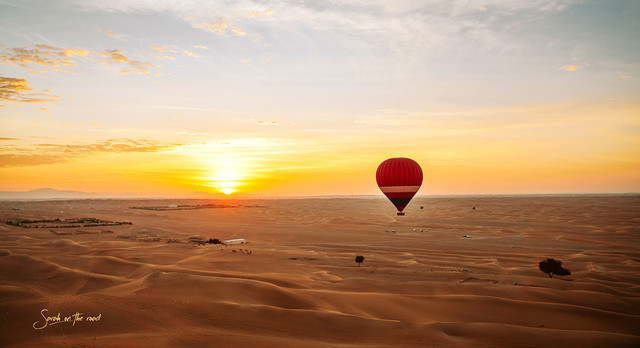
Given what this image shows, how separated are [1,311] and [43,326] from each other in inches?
79.8

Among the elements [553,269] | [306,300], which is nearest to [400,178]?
[553,269]

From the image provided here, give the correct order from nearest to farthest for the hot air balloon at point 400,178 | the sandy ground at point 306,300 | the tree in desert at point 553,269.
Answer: the sandy ground at point 306,300, the tree in desert at point 553,269, the hot air balloon at point 400,178

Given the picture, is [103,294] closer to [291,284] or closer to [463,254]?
[291,284]

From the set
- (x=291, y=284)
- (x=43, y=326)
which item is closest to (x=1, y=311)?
(x=43, y=326)

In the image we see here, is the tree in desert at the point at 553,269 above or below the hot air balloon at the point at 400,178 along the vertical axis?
below

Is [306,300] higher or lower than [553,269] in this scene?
lower

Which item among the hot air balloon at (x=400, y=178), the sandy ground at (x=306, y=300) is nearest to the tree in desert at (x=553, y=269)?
the sandy ground at (x=306, y=300)

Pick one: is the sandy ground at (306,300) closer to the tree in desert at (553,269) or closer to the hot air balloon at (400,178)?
the tree in desert at (553,269)

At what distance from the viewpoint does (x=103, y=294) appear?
12.0 metres

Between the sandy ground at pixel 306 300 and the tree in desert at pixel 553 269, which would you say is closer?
the sandy ground at pixel 306 300

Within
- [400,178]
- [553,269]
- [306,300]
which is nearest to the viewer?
[306,300]

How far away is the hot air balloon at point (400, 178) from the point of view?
34938 mm

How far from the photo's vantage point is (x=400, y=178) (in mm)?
35031

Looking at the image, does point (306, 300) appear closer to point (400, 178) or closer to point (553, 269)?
point (553, 269)
